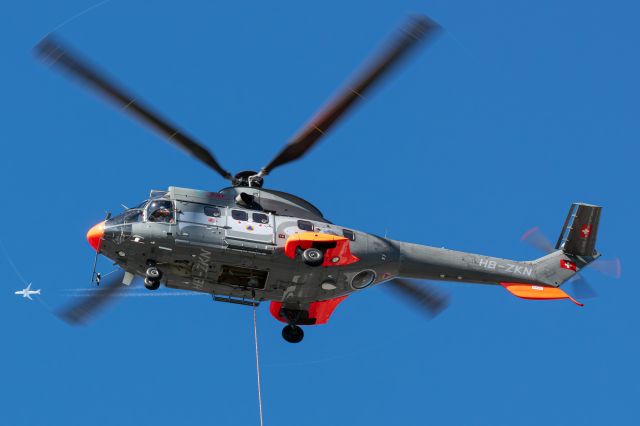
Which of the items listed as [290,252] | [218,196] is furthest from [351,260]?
[218,196]

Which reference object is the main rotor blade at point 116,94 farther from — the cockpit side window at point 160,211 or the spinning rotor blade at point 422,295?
the spinning rotor blade at point 422,295

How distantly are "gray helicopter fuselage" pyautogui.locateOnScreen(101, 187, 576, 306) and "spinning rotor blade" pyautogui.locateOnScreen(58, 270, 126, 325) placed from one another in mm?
1088

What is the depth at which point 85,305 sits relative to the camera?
2389cm

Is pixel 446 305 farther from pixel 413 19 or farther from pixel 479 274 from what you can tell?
pixel 413 19

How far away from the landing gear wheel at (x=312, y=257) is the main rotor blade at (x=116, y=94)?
298 centimetres

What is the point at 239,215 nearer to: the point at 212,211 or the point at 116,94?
the point at 212,211

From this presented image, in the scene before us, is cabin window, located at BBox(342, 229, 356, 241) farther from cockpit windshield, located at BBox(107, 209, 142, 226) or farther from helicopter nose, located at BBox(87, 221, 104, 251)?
helicopter nose, located at BBox(87, 221, 104, 251)

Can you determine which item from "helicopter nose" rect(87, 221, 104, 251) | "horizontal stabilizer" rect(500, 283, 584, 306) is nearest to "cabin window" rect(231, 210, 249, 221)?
"helicopter nose" rect(87, 221, 104, 251)

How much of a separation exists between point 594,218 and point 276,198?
26.4 ft

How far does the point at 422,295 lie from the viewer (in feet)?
84.8

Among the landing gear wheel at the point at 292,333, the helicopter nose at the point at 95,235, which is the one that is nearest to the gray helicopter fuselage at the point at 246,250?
the helicopter nose at the point at 95,235

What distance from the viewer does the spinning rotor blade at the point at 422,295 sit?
25.8 meters

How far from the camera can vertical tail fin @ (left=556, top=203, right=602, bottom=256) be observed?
2602 cm

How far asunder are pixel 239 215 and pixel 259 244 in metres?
0.81
